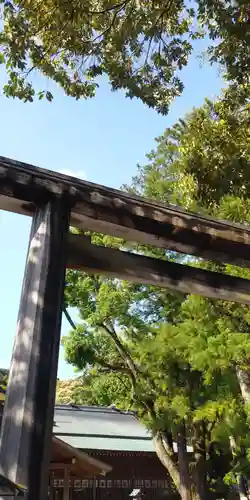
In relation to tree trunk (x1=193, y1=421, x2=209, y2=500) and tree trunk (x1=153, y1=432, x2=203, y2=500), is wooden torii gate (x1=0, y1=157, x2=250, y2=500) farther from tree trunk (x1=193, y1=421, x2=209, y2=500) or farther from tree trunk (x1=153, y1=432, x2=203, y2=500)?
tree trunk (x1=193, y1=421, x2=209, y2=500)

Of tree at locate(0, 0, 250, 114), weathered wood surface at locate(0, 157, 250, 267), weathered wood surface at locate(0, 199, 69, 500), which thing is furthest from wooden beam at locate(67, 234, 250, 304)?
tree at locate(0, 0, 250, 114)

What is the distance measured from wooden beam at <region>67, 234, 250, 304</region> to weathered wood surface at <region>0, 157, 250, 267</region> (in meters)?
0.13

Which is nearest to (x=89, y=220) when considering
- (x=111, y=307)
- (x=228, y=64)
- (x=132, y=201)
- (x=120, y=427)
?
(x=132, y=201)

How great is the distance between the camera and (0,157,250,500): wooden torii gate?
6.82 feet

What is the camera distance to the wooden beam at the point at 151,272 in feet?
9.52

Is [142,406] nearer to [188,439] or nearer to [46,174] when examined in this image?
[188,439]

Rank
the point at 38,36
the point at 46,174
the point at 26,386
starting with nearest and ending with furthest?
the point at 26,386
the point at 46,174
the point at 38,36

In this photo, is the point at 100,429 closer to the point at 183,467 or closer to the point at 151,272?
the point at 183,467

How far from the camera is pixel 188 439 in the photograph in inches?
619

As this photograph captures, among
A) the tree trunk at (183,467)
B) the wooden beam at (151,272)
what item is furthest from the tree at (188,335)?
the wooden beam at (151,272)

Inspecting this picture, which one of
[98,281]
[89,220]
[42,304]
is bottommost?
[42,304]

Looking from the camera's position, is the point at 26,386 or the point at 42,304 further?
the point at 42,304

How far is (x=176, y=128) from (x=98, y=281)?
6.84m

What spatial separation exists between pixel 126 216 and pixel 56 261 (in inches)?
24.5
